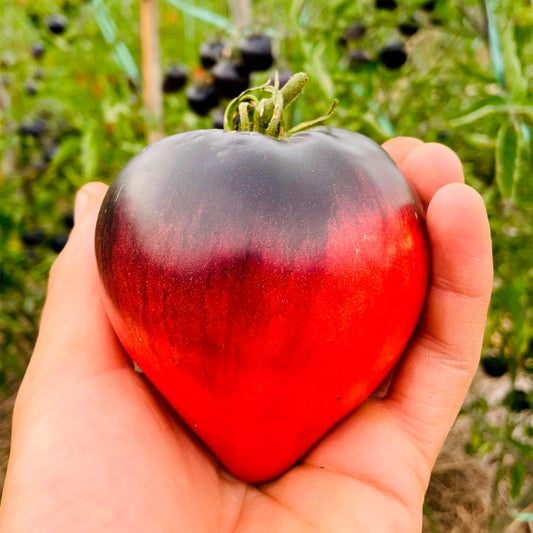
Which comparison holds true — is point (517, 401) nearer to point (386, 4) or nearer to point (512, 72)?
point (512, 72)

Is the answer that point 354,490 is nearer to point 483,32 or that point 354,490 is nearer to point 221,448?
point 221,448

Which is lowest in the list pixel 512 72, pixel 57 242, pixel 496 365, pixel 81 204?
pixel 496 365

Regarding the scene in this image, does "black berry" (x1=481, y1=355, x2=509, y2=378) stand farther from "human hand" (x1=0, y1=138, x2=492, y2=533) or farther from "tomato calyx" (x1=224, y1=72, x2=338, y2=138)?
"tomato calyx" (x1=224, y1=72, x2=338, y2=138)

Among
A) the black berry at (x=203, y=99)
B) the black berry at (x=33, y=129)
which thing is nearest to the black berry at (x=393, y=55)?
the black berry at (x=203, y=99)

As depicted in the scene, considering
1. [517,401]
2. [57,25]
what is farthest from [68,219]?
[517,401]

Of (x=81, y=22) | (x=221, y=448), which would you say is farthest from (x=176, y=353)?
(x=81, y=22)

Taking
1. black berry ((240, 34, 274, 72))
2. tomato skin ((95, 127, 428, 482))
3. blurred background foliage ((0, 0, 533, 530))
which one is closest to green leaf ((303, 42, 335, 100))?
blurred background foliage ((0, 0, 533, 530))

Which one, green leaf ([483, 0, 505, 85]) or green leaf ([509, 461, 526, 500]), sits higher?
green leaf ([483, 0, 505, 85])
